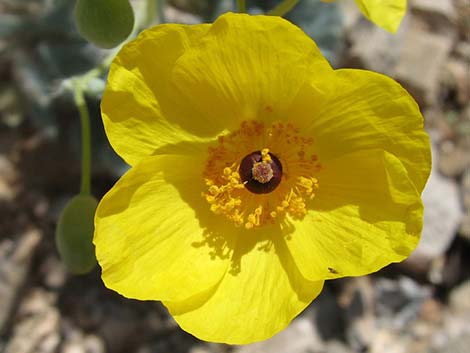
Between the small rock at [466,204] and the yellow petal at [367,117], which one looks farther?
the small rock at [466,204]

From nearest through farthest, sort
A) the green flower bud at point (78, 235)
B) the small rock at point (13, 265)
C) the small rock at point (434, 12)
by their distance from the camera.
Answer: the green flower bud at point (78, 235), the small rock at point (13, 265), the small rock at point (434, 12)

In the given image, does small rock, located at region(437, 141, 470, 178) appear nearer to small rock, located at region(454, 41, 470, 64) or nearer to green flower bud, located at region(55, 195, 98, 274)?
small rock, located at region(454, 41, 470, 64)

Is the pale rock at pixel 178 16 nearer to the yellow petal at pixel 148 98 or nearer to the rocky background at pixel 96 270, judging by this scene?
the rocky background at pixel 96 270

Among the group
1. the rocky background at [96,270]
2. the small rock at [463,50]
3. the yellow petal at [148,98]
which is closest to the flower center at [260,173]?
the yellow petal at [148,98]

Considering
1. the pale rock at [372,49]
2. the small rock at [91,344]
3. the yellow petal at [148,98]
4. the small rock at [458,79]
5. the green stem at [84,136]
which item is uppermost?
the yellow petal at [148,98]

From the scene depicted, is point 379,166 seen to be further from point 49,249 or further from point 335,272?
point 49,249

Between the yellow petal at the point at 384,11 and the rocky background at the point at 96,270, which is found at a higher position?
the yellow petal at the point at 384,11

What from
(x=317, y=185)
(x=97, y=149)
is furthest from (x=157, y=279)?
(x=97, y=149)

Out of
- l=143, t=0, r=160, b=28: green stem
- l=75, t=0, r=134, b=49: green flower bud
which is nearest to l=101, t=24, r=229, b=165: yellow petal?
l=75, t=0, r=134, b=49: green flower bud
